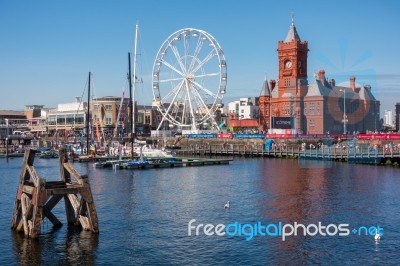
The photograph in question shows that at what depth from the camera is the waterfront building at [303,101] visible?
425ft

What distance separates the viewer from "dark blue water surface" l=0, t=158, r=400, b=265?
28719 millimetres

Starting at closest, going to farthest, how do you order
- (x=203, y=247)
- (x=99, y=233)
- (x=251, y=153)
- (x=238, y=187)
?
(x=203, y=247) → (x=99, y=233) → (x=238, y=187) → (x=251, y=153)

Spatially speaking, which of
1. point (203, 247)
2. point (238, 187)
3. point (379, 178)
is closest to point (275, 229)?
point (203, 247)

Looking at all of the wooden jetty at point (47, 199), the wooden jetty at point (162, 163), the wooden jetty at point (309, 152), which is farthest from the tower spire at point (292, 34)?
the wooden jetty at point (47, 199)

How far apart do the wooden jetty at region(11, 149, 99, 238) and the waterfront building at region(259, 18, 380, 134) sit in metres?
96.2

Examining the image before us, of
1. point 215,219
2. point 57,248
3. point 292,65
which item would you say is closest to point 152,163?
point 215,219

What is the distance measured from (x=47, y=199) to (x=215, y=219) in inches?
477

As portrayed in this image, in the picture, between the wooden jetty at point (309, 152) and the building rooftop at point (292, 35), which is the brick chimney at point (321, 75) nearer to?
the building rooftop at point (292, 35)

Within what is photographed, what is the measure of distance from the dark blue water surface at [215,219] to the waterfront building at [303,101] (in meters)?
63.9

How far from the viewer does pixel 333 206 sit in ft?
141

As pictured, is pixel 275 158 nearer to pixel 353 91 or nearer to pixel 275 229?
pixel 353 91

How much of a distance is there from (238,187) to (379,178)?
57.2ft

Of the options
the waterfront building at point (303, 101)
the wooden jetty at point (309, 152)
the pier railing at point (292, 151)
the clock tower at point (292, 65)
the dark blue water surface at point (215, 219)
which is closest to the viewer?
the dark blue water surface at point (215, 219)

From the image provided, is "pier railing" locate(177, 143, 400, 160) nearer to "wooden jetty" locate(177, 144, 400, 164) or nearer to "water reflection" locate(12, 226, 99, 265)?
"wooden jetty" locate(177, 144, 400, 164)
